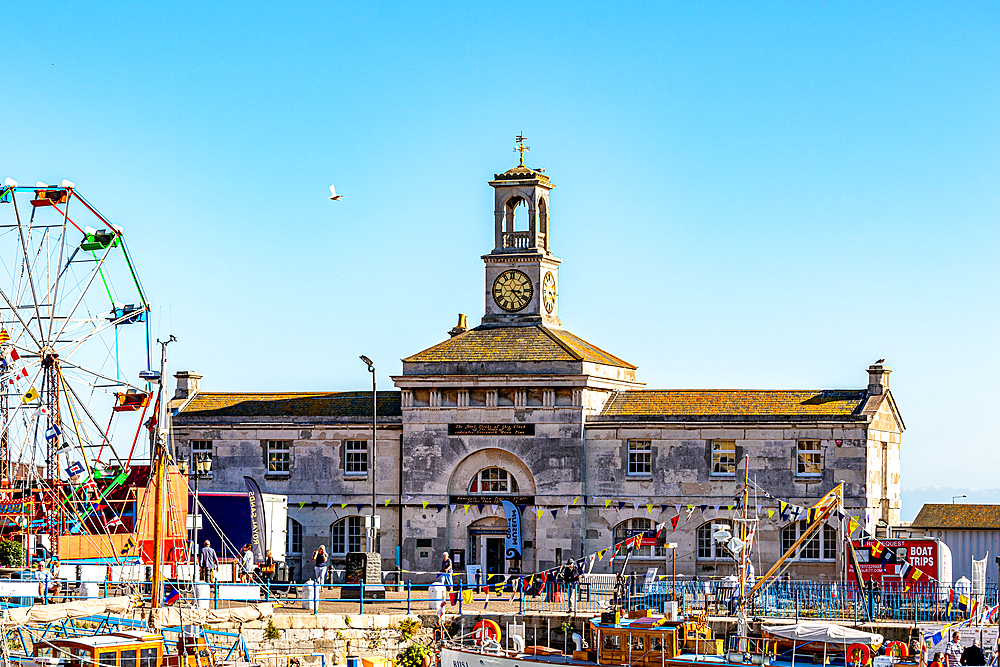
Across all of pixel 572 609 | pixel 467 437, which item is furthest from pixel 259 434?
pixel 572 609

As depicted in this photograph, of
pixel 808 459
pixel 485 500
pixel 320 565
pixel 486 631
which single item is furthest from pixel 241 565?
pixel 808 459

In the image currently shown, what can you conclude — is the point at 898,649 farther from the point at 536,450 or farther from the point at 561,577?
the point at 536,450

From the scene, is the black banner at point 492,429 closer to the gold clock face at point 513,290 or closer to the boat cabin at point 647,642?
the gold clock face at point 513,290

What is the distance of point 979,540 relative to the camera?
62125 mm

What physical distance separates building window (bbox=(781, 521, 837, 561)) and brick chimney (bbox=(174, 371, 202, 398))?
78.3ft

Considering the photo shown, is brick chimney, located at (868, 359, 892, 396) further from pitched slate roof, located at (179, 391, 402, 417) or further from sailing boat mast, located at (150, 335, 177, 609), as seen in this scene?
sailing boat mast, located at (150, 335, 177, 609)

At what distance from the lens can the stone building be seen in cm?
6206

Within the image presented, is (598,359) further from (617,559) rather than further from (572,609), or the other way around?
(572,609)

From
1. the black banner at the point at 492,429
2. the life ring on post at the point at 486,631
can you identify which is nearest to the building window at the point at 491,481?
the black banner at the point at 492,429

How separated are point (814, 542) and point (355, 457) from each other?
17108 millimetres

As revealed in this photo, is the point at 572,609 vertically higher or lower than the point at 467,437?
lower

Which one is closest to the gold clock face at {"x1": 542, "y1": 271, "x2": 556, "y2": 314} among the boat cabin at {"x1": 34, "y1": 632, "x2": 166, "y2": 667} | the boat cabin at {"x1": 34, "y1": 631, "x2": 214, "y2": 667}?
the boat cabin at {"x1": 34, "y1": 631, "x2": 214, "y2": 667}

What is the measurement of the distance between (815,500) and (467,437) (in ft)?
41.4

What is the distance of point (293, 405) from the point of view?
67.6 meters
